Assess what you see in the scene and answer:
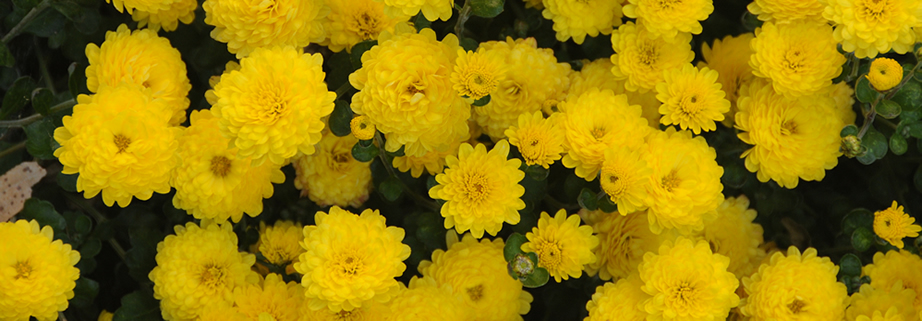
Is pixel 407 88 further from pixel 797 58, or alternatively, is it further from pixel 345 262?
pixel 797 58

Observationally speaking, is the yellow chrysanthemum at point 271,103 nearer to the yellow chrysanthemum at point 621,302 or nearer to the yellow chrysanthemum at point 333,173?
the yellow chrysanthemum at point 333,173

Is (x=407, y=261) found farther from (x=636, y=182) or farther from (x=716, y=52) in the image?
(x=716, y=52)

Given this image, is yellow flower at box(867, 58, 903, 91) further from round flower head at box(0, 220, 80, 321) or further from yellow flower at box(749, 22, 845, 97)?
round flower head at box(0, 220, 80, 321)

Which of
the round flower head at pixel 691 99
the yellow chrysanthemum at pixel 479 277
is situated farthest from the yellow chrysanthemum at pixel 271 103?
the round flower head at pixel 691 99

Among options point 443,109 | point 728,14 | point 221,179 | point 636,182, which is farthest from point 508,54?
point 728,14

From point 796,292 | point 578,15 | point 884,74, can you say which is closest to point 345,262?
point 578,15
